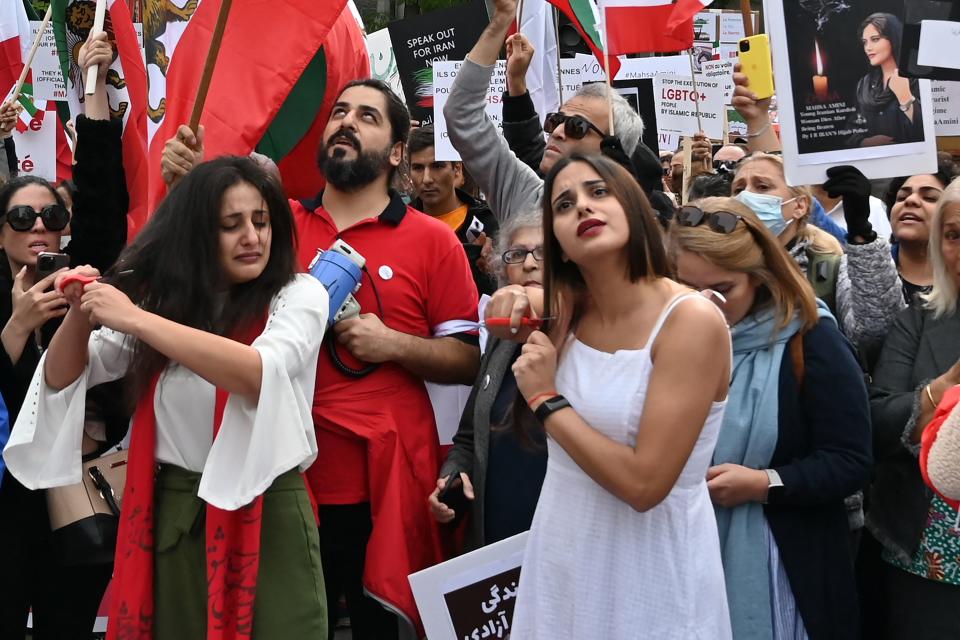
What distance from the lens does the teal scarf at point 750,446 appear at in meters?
3.17

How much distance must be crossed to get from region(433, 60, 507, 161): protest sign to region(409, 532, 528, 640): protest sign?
210cm

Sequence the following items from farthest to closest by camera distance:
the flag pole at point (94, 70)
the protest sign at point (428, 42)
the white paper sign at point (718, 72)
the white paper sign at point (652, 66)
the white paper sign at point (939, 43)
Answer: the white paper sign at point (652, 66)
the white paper sign at point (718, 72)
the protest sign at point (428, 42)
the flag pole at point (94, 70)
the white paper sign at point (939, 43)

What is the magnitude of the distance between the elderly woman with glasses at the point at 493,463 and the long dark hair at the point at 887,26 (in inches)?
54.8

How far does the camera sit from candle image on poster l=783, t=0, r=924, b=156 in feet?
13.1

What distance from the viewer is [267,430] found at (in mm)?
3020

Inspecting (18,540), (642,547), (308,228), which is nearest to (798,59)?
(308,228)

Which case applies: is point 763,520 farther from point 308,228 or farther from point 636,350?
point 308,228

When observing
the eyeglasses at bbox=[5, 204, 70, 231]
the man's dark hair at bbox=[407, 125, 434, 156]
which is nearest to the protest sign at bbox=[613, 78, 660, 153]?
the man's dark hair at bbox=[407, 125, 434, 156]

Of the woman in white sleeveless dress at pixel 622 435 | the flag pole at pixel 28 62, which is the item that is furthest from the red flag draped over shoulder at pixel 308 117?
the woman in white sleeveless dress at pixel 622 435

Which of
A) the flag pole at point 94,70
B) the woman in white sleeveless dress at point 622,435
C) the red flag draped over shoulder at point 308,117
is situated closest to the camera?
the woman in white sleeveless dress at point 622,435

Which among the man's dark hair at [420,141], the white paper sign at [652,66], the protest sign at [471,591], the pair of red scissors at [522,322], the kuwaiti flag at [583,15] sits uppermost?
the kuwaiti flag at [583,15]

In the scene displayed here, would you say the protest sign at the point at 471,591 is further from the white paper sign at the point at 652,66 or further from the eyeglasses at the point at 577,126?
the white paper sign at the point at 652,66

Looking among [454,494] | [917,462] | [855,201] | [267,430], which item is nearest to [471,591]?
[454,494]

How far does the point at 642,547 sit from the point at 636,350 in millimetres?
428
